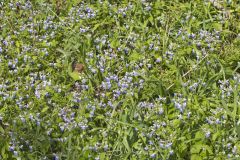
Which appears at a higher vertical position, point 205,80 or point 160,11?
point 160,11

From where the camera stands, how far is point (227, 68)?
4.21 meters

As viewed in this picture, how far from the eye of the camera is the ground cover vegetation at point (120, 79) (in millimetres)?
3729

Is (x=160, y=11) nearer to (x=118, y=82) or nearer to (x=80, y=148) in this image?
(x=118, y=82)

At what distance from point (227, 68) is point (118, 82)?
910 mm

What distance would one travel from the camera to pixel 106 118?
12.8ft

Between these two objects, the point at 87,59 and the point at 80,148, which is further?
the point at 87,59

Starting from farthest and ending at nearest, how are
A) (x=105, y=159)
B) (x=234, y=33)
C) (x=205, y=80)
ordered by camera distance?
(x=234, y=33), (x=205, y=80), (x=105, y=159)

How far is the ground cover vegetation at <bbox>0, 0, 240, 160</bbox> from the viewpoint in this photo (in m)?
3.73

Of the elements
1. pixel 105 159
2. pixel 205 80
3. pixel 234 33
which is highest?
pixel 234 33

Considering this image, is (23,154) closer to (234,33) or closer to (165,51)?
(165,51)

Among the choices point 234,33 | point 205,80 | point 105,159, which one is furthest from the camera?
point 234,33

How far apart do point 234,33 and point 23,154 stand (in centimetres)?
211

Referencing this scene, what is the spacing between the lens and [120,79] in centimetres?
421

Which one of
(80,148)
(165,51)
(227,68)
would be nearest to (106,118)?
(80,148)
